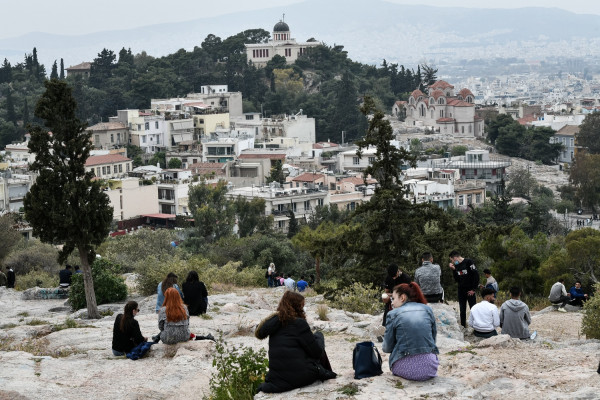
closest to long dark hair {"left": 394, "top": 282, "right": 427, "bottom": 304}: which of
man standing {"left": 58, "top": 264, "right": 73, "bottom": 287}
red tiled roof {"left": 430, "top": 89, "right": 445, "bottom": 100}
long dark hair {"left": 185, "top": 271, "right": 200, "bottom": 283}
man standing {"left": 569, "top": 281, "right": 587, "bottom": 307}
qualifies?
long dark hair {"left": 185, "top": 271, "right": 200, "bottom": 283}

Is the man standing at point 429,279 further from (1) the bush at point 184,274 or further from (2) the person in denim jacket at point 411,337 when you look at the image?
(1) the bush at point 184,274

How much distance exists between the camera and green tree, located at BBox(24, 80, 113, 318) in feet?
47.4

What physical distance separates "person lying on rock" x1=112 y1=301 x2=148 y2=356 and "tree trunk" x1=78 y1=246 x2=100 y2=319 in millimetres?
4336

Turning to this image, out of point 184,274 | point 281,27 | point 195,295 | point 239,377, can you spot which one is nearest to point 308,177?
point 184,274

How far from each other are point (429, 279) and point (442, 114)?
7649 cm

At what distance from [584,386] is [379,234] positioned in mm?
8882

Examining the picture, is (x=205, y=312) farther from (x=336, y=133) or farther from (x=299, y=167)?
(x=336, y=133)

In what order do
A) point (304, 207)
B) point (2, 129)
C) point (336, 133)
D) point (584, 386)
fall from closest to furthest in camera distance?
1. point (584, 386)
2. point (304, 207)
3. point (2, 129)
4. point (336, 133)

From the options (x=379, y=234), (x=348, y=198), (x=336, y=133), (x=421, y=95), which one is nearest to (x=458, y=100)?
(x=421, y=95)

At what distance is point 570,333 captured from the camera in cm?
1200

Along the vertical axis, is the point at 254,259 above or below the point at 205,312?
below

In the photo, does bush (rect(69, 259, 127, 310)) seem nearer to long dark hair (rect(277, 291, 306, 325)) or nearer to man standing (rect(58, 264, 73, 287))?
man standing (rect(58, 264, 73, 287))

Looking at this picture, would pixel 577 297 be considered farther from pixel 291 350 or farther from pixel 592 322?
pixel 291 350

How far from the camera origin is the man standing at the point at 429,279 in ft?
35.1
